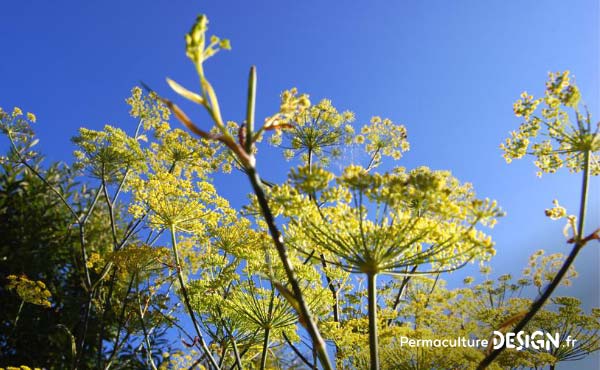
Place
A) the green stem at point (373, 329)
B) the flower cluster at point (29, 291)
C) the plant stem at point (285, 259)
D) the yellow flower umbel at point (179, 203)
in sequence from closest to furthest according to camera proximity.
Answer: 1. the plant stem at point (285, 259)
2. the green stem at point (373, 329)
3. the yellow flower umbel at point (179, 203)
4. the flower cluster at point (29, 291)

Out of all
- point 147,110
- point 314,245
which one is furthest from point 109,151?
point 314,245

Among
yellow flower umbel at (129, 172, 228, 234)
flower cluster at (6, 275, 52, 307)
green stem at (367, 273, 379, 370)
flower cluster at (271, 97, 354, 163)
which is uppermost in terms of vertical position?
flower cluster at (271, 97, 354, 163)

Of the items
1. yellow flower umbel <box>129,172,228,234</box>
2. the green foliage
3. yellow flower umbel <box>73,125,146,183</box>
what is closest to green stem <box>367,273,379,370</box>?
the green foliage

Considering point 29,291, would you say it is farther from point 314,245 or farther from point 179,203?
point 314,245

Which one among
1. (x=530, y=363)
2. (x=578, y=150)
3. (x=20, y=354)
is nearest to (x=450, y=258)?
(x=578, y=150)

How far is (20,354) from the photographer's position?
13805mm

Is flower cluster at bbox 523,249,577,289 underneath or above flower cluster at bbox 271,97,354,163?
underneath

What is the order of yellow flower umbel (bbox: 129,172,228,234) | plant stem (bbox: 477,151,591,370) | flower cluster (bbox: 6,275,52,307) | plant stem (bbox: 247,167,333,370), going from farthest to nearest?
flower cluster (bbox: 6,275,52,307) < yellow flower umbel (bbox: 129,172,228,234) < plant stem (bbox: 477,151,591,370) < plant stem (bbox: 247,167,333,370)

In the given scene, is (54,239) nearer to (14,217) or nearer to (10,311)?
(14,217)

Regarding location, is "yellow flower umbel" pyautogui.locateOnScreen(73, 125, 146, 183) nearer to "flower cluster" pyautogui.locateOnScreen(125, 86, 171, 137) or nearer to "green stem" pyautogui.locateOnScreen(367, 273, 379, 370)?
"flower cluster" pyautogui.locateOnScreen(125, 86, 171, 137)

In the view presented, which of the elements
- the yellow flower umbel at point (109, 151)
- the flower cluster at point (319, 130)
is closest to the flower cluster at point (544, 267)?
the flower cluster at point (319, 130)

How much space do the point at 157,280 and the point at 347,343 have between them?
4.40 m

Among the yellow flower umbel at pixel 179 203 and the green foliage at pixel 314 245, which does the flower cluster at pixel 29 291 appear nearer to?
the green foliage at pixel 314 245

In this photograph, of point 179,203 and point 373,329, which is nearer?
point 373,329
